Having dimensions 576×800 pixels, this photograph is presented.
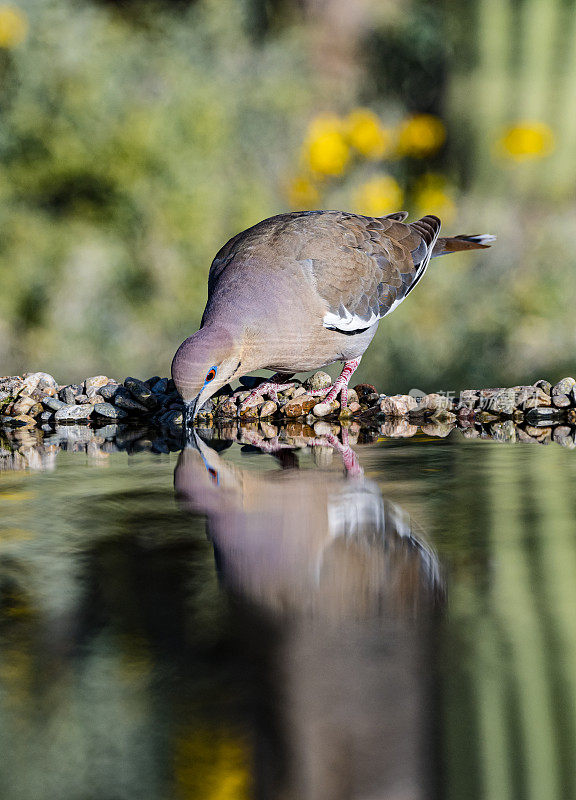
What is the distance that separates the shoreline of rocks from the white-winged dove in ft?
0.36

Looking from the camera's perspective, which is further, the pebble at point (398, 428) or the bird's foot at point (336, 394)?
the bird's foot at point (336, 394)

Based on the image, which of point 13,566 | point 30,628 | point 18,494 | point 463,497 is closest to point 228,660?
point 30,628

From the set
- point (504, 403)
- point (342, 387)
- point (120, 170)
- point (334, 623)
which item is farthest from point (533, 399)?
point (334, 623)

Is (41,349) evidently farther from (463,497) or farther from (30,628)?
(30,628)

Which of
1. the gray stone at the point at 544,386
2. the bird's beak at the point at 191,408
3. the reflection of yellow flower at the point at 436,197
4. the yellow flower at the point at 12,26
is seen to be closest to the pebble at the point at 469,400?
the gray stone at the point at 544,386

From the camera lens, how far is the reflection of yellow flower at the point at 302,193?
182 inches

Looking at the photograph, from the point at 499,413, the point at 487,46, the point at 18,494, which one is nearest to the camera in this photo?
the point at 18,494

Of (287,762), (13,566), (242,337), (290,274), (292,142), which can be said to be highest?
(292,142)

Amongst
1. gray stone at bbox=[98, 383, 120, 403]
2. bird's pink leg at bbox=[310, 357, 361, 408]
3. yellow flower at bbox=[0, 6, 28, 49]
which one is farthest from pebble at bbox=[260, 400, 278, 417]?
yellow flower at bbox=[0, 6, 28, 49]

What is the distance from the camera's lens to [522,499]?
80.7 inches

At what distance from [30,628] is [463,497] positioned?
1.15m

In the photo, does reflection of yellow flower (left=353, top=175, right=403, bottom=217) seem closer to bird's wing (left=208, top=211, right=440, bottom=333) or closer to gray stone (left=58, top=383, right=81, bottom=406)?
bird's wing (left=208, top=211, right=440, bottom=333)

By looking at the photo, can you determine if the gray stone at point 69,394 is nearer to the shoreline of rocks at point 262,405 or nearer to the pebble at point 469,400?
the shoreline of rocks at point 262,405

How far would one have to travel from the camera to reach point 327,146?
15.0 feet
